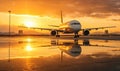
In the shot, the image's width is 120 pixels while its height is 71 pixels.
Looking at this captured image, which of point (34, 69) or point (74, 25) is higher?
point (74, 25)

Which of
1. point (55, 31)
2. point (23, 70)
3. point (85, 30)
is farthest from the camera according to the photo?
point (55, 31)

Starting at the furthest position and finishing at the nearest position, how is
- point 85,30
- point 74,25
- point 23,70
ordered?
point 85,30 → point 74,25 → point 23,70

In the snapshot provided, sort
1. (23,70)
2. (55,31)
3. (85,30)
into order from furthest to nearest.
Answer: (55,31) < (85,30) < (23,70)

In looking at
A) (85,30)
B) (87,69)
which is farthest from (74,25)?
(87,69)

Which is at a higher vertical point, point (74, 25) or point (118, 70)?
point (74, 25)

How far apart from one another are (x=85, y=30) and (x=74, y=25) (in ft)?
23.4

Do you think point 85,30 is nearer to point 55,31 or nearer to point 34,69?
point 55,31

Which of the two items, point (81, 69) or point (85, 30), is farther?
point (85, 30)

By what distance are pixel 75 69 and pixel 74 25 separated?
37739mm

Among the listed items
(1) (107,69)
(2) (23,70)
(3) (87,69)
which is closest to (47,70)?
(2) (23,70)

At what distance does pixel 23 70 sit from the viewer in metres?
11.2

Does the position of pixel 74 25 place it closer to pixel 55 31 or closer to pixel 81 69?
pixel 55 31

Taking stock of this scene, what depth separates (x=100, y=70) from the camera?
11297 mm

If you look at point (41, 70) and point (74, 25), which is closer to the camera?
point (41, 70)
